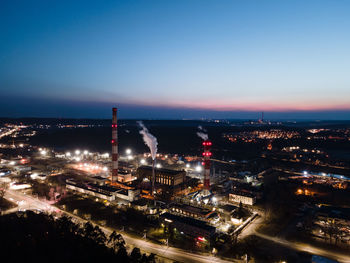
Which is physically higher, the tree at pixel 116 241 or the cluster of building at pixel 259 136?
the cluster of building at pixel 259 136

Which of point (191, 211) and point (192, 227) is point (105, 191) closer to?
point (191, 211)

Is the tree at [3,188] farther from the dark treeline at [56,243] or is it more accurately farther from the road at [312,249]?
the road at [312,249]

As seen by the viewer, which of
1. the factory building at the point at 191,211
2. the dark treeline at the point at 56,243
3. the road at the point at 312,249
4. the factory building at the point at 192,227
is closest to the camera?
the dark treeline at the point at 56,243

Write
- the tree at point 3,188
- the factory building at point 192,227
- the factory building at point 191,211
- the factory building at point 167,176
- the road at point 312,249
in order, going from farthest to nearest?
the factory building at point 167,176, the tree at point 3,188, the factory building at point 191,211, the factory building at point 192,227, the road at point 312,249

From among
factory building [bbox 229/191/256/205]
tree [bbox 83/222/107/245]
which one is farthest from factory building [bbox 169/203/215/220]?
tree [bbox 83/222/107/245]

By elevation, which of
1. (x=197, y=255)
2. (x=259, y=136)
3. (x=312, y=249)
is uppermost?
(x=259, y=136)

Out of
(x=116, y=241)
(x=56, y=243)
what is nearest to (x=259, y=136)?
(x=116, y=241)

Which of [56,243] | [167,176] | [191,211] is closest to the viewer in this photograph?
[56,243]

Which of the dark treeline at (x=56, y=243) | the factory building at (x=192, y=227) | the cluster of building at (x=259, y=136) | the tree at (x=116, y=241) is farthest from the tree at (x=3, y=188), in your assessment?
the cluster of building at (x=259, y=136)

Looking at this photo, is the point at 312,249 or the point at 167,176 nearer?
the point at 312,249

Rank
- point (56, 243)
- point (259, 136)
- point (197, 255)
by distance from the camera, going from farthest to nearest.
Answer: point (259, 136) < point (197, 255) < point (56, 243)

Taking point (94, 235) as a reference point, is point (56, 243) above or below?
below
